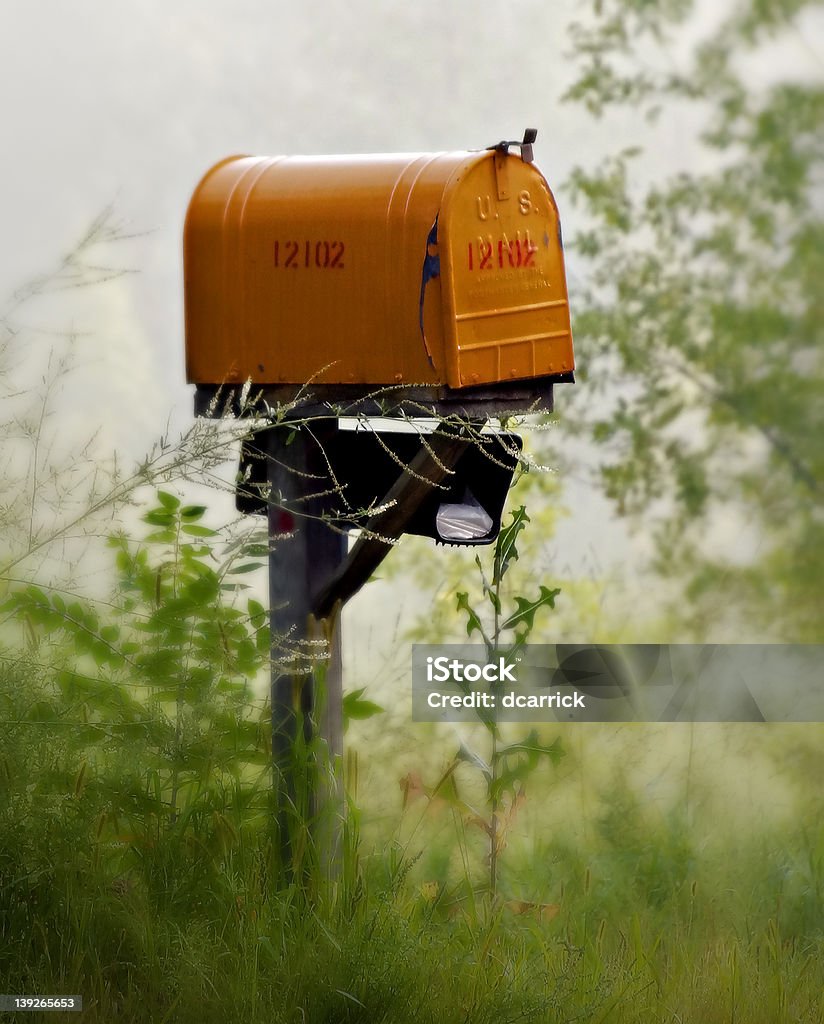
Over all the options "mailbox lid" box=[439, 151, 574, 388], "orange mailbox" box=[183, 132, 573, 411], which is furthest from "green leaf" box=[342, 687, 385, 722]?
"mailbox lid" box=[439, 151, 574, 388]

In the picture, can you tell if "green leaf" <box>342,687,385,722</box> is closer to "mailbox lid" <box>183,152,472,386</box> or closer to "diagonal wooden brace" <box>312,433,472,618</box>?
"diagonal wooden brace" <box>312,433,472,618</box>

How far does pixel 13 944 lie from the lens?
100.0 inches

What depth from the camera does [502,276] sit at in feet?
9.05

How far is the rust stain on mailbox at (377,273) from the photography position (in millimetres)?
2646

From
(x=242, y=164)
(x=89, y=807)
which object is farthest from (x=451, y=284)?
(x=89, y=807)

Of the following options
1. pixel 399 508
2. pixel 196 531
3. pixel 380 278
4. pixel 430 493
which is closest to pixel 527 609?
pixel 430 493

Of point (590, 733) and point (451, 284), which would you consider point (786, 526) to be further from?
point (451, 284)

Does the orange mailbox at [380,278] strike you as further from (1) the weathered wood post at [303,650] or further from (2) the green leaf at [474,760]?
(2) the green leaf at [474,760]

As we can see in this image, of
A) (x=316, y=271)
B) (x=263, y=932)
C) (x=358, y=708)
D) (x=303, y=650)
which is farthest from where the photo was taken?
(x=358, y=708)

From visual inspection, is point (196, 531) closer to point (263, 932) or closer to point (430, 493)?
point (430, 493)

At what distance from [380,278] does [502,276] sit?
28 centimetres

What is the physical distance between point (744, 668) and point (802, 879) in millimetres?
930

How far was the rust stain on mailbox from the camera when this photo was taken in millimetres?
2646

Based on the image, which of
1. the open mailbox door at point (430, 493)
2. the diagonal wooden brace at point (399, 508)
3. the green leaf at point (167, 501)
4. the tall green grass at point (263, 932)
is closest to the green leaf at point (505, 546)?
the open mailbox door at point (430, 493)
